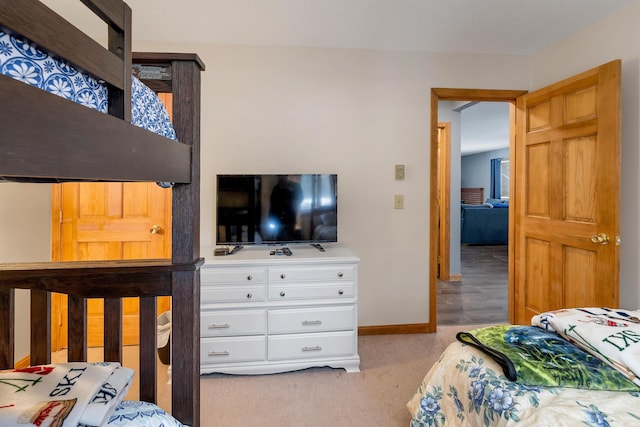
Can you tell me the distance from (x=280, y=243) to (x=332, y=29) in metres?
1.61

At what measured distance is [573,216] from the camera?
2.39 metres

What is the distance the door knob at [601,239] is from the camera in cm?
210

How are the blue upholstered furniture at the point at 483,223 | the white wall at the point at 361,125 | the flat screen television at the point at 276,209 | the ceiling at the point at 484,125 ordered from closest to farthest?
1. the flat screen television at the point at 276,209
2. the white wall at the point at 361,125
3. the ceiling at the point at 484,125
4. the blue upholstered furniture at the point at 483,223

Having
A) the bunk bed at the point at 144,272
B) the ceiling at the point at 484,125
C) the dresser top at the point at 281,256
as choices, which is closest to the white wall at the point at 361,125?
the dresser top at the point at 281,256

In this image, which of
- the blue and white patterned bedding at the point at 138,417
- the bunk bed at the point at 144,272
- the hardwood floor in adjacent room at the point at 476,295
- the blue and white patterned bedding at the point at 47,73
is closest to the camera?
the blue and white patterned bedding at the point at 47,73

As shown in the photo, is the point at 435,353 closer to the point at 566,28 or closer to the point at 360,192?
the point at 360,192

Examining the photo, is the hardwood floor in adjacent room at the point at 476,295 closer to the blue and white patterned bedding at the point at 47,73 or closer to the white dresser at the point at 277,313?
the white dresser at the point at 277,313

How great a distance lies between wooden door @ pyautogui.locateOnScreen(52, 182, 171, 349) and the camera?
261 cm

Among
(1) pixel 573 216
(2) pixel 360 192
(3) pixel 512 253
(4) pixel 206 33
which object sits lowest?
(3) pixel 512 253

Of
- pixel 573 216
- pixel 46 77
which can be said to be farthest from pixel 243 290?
pixel 573 216

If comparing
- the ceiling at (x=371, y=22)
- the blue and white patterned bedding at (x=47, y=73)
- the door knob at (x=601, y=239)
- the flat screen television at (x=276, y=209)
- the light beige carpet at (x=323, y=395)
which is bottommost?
the light beige carpet at (x=323, y=395)

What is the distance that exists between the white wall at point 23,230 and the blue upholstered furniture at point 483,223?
6.96 metres

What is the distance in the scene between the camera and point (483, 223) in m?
7.34

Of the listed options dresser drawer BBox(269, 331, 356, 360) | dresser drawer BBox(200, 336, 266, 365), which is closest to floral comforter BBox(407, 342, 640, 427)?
dresser drawer BBox(269, 331, 356, 360)
